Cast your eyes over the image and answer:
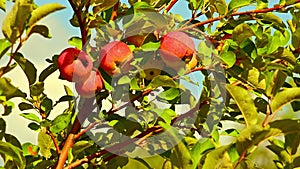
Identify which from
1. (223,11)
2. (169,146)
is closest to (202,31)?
(223,11)

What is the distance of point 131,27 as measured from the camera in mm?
1311

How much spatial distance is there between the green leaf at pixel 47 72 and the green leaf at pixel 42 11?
0.33 m

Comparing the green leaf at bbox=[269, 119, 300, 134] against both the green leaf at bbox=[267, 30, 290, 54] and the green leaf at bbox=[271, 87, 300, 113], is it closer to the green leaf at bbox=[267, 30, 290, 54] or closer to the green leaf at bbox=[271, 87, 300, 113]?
the green leaf at bbox=[271, 87, 300, 113]

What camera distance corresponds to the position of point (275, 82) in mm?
1204

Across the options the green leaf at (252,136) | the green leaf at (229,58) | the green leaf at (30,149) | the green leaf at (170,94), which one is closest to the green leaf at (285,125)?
the green leaf at (252,136)

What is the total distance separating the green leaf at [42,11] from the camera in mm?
1041

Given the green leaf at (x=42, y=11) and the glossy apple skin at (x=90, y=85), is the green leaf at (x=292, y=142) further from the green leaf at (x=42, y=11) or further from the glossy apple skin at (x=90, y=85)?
the green leaf at (x=42, y=11)

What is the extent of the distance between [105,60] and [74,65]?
0.07 meters

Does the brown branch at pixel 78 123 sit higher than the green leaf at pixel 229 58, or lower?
lower

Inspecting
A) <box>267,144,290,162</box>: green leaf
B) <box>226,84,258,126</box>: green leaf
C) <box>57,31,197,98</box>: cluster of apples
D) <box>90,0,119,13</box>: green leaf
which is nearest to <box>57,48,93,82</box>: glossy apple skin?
<box>57,31,197,98</box>: cluster of apples

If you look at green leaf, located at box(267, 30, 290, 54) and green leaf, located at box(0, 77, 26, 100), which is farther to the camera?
green leaf, located at box(267, 30, 290, 54)

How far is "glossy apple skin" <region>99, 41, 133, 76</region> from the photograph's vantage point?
4.09 ft

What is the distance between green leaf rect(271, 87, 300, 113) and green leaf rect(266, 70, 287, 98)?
7 centimetres

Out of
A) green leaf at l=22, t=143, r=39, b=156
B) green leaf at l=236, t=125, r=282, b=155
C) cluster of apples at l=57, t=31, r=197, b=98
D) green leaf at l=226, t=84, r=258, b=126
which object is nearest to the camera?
green leaf at l=236, t=125, r=282, b=155
